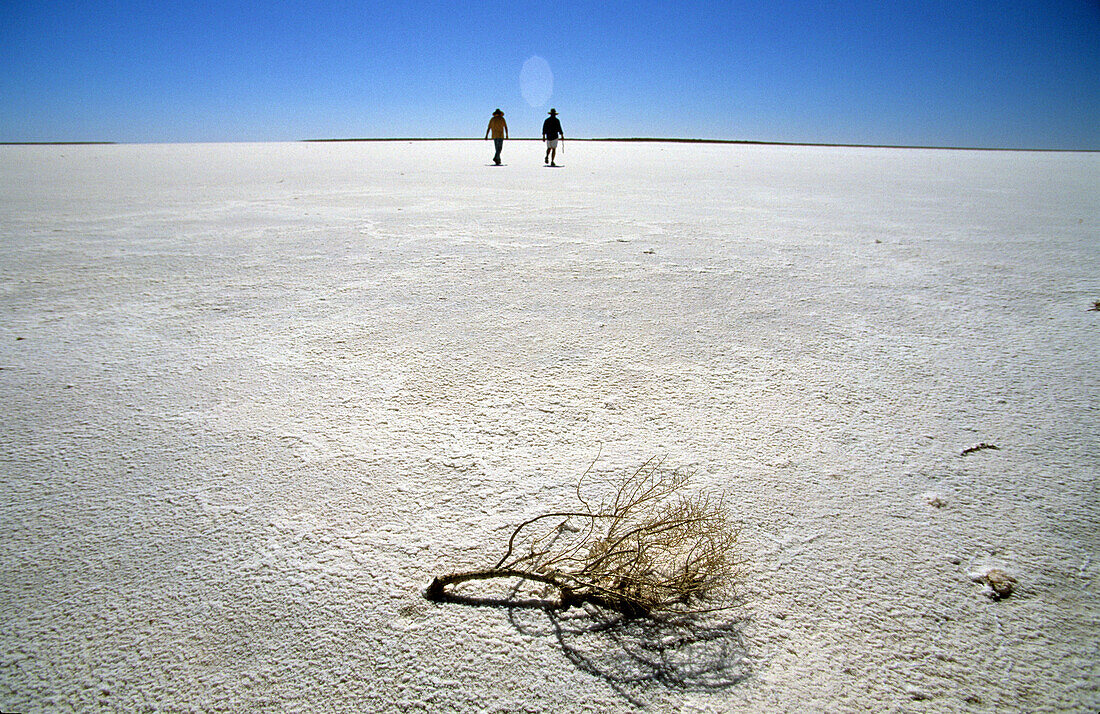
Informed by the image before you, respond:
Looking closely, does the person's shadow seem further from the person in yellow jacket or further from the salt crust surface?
the person in yellow jacket

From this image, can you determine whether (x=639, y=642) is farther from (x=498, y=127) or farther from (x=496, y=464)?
(x=498, y=127)

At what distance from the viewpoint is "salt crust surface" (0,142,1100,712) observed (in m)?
1.25

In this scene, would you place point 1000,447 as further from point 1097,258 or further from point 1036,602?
point 1097,258

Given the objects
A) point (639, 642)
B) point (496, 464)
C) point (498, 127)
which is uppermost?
point (498, 127)

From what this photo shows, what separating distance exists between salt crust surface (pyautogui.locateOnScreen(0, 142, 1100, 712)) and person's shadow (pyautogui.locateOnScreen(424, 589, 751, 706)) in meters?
0.03

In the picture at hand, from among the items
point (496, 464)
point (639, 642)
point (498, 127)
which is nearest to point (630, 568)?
point (639, 642)

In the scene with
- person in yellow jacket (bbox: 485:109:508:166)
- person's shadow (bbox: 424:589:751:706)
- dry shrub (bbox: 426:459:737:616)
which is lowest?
person's shadow (bbox: 424:589:751:706)

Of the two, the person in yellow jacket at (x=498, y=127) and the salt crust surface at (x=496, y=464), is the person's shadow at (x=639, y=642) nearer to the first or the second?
the salt crust surface at (x=496, y=464)

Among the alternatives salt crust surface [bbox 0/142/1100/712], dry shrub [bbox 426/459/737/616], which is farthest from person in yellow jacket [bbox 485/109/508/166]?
dry shrub [bbox 426/459/737/616]

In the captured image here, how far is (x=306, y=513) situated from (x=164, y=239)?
17.6 feet

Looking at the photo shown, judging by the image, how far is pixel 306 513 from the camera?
1726 millimetres

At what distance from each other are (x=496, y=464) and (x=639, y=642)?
2.63ft

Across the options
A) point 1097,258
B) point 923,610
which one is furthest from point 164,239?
point 1097,258

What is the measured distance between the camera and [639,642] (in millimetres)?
1313
